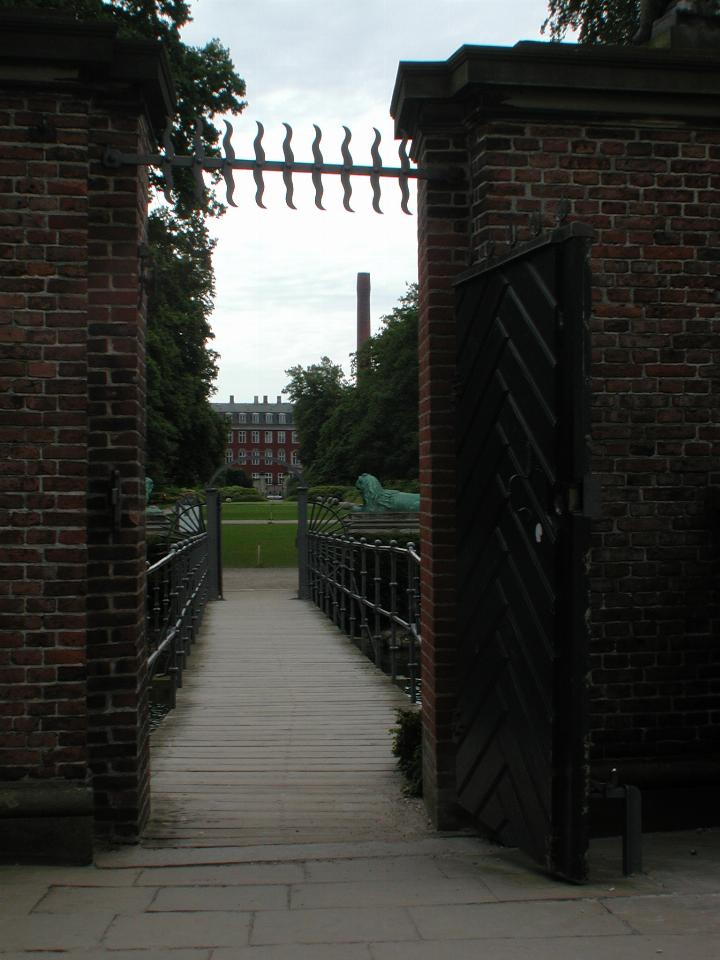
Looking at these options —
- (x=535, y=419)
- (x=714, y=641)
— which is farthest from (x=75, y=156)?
(x=714, y=641)

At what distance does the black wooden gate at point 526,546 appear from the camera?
393cm

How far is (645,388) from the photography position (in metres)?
4.93

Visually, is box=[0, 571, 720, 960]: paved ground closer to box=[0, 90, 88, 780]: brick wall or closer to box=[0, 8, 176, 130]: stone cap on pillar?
box=[0, 90, 88, 780]: brick wall

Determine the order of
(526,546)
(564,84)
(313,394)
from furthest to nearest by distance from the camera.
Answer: (313,394) → (564,84) → (526,546)

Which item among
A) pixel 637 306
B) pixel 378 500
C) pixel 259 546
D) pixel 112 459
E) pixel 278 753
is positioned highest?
pixel 637 306

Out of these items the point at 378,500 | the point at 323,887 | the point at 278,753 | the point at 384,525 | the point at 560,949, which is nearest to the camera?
the point at 560,949

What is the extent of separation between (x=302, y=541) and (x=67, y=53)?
15.1 metres

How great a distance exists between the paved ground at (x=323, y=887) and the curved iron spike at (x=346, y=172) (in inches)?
110

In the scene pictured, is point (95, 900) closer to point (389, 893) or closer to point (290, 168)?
point (389, 893)

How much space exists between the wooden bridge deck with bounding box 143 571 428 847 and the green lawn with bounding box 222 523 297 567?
1836 cm

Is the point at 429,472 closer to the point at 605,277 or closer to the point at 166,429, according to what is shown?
the point at 605,277


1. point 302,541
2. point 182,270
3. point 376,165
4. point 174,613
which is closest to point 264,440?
point 182,270

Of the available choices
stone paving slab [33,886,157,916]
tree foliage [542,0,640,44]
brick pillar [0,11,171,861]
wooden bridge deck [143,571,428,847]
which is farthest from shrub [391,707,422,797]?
tree foliage [542,0,640,44]

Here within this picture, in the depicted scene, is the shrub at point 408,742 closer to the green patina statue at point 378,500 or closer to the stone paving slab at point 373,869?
the stone paving slab at point 373,869
